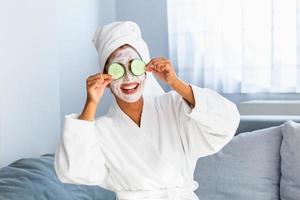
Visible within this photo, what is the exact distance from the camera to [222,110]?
1495 millimetres

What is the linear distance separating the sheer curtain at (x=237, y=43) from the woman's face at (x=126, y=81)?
185 cm

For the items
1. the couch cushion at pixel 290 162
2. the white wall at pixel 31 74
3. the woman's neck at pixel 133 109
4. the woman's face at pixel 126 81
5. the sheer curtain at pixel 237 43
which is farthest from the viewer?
the sheer curtain at pixel 237 43

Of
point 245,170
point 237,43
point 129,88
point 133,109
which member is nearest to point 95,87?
point 129,88

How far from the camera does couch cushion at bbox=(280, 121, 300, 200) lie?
2211 mm

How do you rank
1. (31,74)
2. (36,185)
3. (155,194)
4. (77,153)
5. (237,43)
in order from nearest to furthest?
(77,153)
(155,194)
(36,185)
(31,74)
(237,43)

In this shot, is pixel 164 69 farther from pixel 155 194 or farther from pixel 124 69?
pixel 155 194

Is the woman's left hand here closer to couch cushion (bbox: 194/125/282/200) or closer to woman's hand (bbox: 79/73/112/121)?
woman's hand (bbox: 79/73/112/121)

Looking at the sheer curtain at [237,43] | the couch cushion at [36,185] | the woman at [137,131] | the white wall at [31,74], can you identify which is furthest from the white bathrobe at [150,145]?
the sheer curtain at [237,43]

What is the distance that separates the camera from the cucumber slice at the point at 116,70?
1478mm

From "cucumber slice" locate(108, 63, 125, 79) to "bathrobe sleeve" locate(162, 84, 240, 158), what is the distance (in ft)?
0.66

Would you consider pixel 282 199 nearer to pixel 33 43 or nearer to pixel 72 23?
pixel 33 43

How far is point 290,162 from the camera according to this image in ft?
7.36

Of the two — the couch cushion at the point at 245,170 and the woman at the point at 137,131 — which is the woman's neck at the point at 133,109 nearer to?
the woman at the point at 137,131

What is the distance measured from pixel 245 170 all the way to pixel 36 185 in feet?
3.09
